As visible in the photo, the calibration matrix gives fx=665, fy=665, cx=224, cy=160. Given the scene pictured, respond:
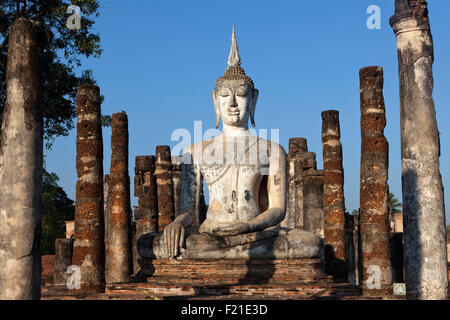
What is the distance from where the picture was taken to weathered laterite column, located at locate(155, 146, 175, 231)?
19.8m

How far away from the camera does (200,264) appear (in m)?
10.3

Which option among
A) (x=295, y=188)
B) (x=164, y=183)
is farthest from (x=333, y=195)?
(x=295, y=188)

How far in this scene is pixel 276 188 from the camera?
36.7ft

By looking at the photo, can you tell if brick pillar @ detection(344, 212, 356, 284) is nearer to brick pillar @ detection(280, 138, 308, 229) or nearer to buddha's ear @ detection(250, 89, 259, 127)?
brick pillar @ detection(280, 138, 308, 229)

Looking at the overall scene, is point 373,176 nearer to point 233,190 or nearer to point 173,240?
point 233,190

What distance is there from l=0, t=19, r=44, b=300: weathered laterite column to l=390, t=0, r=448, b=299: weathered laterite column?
177 inches

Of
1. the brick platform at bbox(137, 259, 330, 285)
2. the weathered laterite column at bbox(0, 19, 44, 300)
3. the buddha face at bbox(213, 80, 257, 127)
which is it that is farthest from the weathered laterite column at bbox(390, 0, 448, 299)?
the weathered laterite column at bbox(0, 19, 44, 300)

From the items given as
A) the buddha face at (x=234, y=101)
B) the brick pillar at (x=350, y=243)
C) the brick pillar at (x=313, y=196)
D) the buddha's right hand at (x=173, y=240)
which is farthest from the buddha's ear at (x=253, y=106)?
the brick pillar at (x=350, y=243)

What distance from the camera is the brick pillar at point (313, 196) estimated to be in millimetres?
15898

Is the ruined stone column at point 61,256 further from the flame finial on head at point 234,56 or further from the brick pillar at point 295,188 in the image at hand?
the flame finial on head at point 234,56

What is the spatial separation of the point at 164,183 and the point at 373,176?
9.88 m

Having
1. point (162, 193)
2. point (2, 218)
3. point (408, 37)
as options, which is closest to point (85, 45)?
point (162, 193)

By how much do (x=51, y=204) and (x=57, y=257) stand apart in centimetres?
1445
